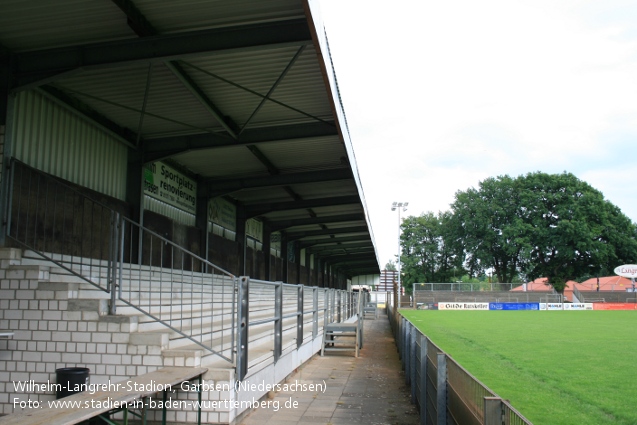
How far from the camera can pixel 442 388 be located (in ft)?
16.3

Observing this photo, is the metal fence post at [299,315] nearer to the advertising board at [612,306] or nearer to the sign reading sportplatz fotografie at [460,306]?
the sign reading sportplatz fotografie at [460,306]

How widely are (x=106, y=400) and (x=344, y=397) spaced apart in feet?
16.2

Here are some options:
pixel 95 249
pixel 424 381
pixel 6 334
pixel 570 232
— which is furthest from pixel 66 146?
pixel 570 232

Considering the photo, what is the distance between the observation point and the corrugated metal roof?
8.05 m

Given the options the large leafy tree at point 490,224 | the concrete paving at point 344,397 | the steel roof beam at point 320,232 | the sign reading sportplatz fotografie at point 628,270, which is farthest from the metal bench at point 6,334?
the large leafy tree at point 490,224

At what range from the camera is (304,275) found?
36219 millimetres

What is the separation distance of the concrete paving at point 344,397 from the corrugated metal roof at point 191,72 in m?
4.79

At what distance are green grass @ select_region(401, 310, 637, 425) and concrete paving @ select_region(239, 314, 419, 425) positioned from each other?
1.77 metres

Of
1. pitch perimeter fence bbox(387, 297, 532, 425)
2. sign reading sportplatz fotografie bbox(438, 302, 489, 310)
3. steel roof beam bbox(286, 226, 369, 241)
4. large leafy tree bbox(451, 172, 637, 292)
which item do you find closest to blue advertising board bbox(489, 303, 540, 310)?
sign reading sportplatz fotografie bbox(438, 302, 489, 310)

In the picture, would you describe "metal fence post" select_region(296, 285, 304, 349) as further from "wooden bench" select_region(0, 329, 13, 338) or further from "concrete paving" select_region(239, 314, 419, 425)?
"wooden bench" select_region(0, 329, 13, 338)

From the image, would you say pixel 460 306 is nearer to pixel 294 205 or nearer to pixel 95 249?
pixel 294 205

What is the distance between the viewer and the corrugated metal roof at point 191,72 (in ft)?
26.4

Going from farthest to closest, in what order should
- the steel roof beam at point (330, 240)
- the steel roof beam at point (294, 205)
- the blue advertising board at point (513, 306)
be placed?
1. the blue advertising board at point (513, 306)
2. the steel roof beam at point (330, 240)
3. the steel roof beam at point (294, 205)

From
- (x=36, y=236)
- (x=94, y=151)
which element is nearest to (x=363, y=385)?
(x=36, y=236)
